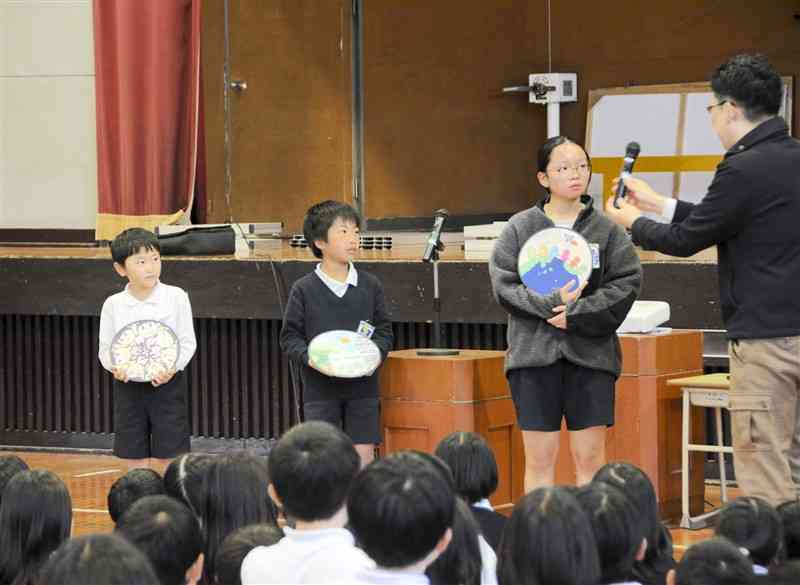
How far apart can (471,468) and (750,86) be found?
1213mm

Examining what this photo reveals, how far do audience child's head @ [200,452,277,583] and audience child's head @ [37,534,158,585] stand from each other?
102 cm

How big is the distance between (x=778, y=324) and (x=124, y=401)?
262cm

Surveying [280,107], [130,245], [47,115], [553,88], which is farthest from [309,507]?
[553,88]

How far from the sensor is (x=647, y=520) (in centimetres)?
281

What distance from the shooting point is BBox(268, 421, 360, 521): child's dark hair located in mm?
2701

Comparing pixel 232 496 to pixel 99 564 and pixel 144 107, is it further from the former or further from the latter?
→ pixel 144 107

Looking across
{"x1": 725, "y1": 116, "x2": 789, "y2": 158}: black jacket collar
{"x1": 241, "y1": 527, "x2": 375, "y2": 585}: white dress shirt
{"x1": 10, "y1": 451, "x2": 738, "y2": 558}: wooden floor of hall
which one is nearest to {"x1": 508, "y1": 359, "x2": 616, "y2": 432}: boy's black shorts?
{"x1": 10, "y1": 451, "x2": 738, "y2": 558}: wooden floor of hall

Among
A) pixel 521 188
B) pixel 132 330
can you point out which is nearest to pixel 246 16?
pixel 521 188

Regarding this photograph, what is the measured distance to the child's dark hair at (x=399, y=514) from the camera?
2.38 metres

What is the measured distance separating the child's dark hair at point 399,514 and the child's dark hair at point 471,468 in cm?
86

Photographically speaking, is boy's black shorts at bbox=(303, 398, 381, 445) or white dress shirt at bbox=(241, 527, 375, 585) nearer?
white dress shirt at bbox=(241, 527, 375, 585)

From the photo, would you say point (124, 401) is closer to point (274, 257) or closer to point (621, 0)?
point (274, 257)

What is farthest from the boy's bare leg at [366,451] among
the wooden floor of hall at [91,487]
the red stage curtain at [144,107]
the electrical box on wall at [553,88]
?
the electrical box on wall at [553,88]

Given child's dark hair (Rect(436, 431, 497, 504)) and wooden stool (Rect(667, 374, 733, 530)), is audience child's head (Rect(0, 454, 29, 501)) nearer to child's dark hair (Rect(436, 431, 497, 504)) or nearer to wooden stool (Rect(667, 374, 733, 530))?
child's dark hair (Rect(436, 431, 497, 504))
